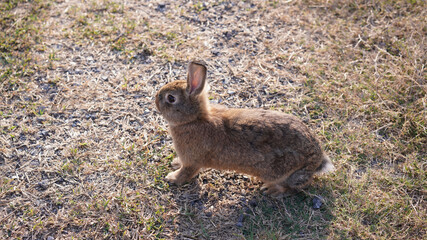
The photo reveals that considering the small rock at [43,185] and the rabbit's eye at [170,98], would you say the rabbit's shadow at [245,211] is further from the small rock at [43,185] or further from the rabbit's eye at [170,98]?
the small rock at [43,185]

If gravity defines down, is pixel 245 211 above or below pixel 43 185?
below

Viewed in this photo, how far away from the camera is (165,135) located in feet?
16.2

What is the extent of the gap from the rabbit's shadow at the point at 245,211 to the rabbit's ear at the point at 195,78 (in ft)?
3.88

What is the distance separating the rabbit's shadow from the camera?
3.98m

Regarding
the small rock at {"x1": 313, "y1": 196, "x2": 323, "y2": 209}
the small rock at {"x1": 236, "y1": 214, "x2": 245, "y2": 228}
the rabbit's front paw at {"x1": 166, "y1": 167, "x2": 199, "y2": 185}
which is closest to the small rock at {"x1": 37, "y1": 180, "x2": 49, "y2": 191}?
the rabbit's front paw at {"x1": 166, "y1": 167, "x2": 199, "y2": 185}

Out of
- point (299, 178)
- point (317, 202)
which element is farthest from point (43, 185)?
point (317, 202)

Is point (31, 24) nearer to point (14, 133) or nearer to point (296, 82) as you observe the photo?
point (14, 133)

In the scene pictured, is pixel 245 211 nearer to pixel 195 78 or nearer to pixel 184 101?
pixel 184 101

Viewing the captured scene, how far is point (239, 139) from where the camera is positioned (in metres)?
3.92

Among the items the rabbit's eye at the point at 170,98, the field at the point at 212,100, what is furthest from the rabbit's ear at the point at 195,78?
the field at the point at 212,100

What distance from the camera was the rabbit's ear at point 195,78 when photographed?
3.83 metres

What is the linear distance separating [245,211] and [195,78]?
1615mm

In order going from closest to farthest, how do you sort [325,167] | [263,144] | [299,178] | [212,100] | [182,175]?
1. [263,144]
2. [299,178]
3. [325,167]
4. [182,175]
5. [212,100]

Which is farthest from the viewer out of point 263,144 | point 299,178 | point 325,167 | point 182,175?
point 182,175
